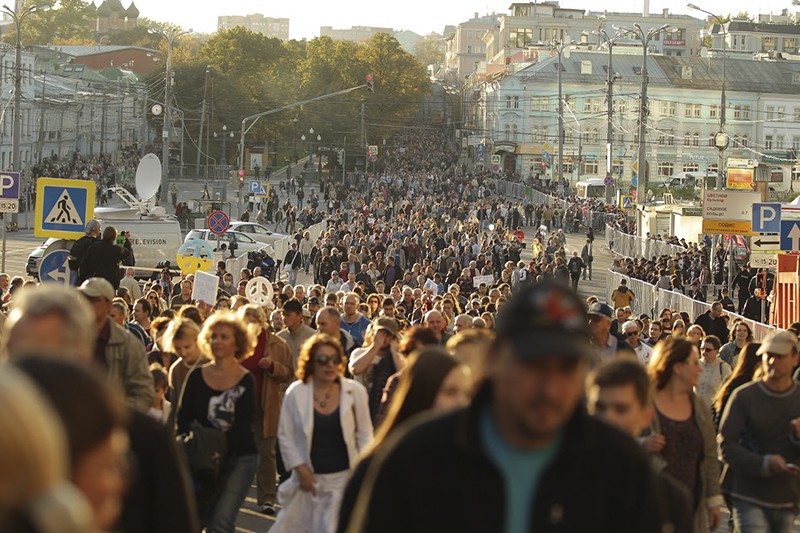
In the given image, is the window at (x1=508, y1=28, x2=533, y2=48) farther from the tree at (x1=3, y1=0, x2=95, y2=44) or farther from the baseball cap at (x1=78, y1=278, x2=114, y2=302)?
the baseball cap at (x1=78, y1=278, x2=114, y2=302)

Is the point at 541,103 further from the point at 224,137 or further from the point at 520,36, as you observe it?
the point at 520,36

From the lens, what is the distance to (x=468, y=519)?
11.4 feet

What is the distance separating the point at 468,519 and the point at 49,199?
15.7 metres

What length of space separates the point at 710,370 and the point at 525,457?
1098 cm

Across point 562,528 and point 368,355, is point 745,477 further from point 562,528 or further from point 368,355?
point 562,528

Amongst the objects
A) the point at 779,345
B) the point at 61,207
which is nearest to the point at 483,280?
the point at 61,207

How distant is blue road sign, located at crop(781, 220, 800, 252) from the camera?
2620 centimetres

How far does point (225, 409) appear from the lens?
8.15 meters

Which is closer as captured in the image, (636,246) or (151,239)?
(151,239)

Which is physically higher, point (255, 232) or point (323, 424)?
point (255, 232)

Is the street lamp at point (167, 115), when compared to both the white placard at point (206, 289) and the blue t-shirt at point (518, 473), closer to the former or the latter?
the white placard at point (206, 289)

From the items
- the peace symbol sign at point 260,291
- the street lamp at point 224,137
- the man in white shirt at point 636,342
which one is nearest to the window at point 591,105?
the street lamp at point 224,137

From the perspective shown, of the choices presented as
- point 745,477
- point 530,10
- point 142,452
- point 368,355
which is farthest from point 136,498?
point 530,10

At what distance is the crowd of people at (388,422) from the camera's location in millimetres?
3148
